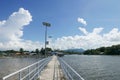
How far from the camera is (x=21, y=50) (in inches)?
7672

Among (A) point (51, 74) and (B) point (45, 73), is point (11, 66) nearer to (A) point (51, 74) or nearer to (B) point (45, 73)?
(B) point (45, 73)

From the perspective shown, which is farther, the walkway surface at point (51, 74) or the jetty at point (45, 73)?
the walkway surface at point (51, 74)

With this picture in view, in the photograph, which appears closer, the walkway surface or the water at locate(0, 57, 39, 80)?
the walkway surface

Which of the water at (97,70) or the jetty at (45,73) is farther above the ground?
the jetty at (45,73)

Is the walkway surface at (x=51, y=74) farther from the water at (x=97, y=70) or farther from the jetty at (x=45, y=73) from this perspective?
the water at (x=97, y=70)

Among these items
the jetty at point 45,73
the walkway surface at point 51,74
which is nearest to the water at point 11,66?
the walkway surface at point 51,74

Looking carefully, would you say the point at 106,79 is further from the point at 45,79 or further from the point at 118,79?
the point at 45,79

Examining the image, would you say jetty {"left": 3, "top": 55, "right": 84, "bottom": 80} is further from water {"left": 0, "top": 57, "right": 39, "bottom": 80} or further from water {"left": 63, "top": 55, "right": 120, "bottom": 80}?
water {"left": 0, "top": 57, "right": 39, "bottom": 80}

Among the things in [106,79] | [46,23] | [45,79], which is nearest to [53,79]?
[45,79]

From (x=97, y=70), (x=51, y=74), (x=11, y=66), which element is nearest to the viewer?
(x=51, y=74)

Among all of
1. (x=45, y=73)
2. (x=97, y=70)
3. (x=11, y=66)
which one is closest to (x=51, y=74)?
(x=45, y=73)

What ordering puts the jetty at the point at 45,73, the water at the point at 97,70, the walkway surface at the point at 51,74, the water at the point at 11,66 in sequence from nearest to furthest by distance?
the jetty at the point at 45,73 → the walkway surface at the point at 51,74 → the water at the point at 97,70 → the water at the point at 11,66

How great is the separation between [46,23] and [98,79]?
96.6ft

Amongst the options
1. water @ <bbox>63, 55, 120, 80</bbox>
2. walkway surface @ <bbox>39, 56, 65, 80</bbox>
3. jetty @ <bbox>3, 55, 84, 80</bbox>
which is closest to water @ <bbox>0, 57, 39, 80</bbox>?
walkway surface @ <bbox>39, 56, 65, 80</bbox>
